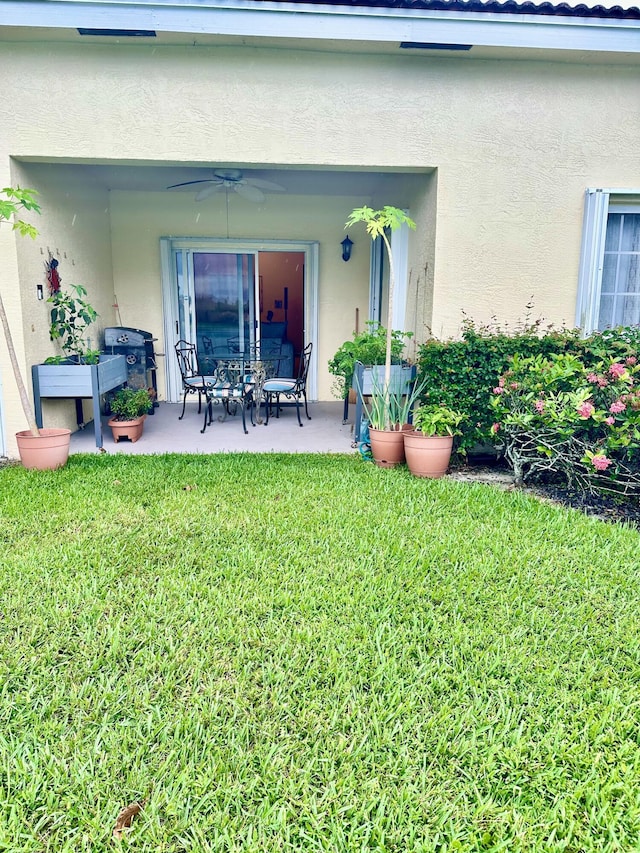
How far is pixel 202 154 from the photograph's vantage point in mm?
5016

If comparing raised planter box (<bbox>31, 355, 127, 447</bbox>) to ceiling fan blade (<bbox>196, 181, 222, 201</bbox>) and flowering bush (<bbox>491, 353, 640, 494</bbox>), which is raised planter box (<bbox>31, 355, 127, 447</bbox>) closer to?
ceiling fan blade (<bbox>196, 181, 222, 201</bbox>)

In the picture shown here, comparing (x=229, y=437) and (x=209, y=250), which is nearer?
(x=229, y=437)

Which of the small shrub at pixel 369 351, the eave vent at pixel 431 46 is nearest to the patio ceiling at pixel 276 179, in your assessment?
the eave vent at pixel 431 46

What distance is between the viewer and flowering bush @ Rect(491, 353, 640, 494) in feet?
13.5

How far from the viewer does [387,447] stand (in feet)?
16.7

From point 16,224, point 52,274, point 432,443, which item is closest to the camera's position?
point 16,224

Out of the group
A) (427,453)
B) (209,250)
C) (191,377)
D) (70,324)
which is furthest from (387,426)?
(209,250)

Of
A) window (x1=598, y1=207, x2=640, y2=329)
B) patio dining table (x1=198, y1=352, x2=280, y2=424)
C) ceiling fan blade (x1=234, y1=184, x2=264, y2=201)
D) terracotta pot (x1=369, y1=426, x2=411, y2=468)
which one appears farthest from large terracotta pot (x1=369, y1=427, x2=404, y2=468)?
ceiling fan blade (x1=234, y1=184, x2=264, y2=201)

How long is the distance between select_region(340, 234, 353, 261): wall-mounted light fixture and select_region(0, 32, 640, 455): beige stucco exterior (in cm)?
282

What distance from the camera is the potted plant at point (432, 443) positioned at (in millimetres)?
4773

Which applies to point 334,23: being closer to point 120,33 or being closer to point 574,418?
point 120,33

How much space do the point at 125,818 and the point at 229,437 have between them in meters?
4.85

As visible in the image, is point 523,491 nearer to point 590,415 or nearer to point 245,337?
point 590,415

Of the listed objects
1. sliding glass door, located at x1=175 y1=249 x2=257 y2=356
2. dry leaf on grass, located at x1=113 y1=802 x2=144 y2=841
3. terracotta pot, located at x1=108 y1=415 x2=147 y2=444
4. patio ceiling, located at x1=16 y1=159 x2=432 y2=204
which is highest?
patio ceiling, located at x1=16 y1=159 x2=432 y2=204
